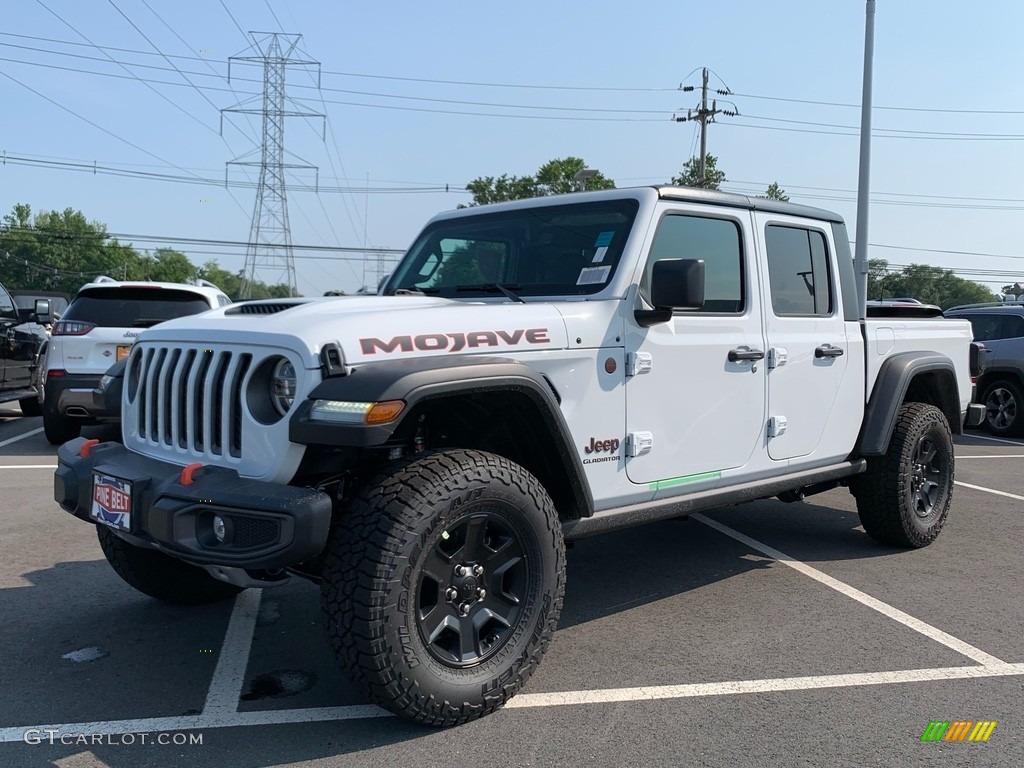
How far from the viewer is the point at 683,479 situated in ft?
12.9

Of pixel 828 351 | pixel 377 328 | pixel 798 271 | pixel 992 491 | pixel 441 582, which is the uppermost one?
pixel 798 271

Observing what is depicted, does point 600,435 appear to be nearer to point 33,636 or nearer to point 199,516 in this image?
point 199,516

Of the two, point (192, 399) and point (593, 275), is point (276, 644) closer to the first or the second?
point (192, 399)

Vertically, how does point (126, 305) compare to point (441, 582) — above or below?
above

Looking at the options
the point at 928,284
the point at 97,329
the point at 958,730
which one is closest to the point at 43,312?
the point at 97,329

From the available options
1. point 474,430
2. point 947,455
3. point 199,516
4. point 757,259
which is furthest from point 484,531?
point 947,455

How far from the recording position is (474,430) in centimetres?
354

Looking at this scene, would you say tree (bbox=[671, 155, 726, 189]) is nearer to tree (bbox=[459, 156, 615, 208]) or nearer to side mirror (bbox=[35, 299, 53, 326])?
tree (bbox=[459, 156, 615, 208])

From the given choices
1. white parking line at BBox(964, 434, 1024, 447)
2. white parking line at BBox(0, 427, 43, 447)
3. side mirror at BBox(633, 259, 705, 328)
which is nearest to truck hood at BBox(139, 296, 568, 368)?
side mirror at BBox(633, 259, 705, 328)

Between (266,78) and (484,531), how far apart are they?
4126cm

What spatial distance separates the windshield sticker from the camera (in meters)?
→ 3.75

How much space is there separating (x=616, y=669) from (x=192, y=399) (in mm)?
1996

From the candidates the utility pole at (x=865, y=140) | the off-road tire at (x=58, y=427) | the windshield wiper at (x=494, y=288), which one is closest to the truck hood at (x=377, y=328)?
the windshield wiper at (x=494, y=288)

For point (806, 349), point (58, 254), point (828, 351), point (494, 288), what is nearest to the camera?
point (494, 288)
